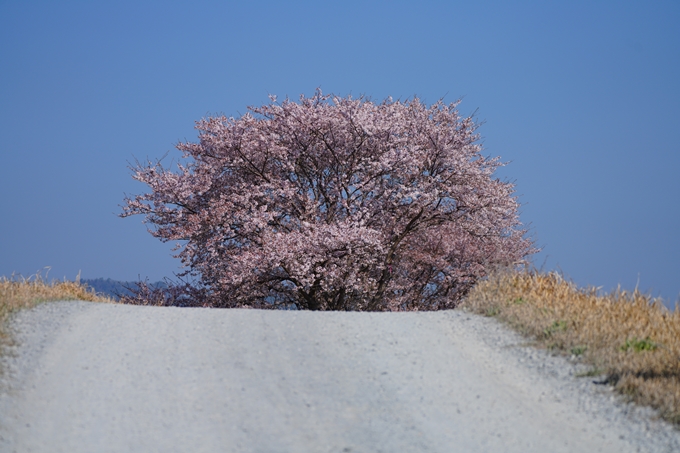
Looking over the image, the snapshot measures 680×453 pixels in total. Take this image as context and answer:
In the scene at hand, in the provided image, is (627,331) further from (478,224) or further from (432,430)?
(478,224)

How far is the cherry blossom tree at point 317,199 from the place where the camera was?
17938 mm

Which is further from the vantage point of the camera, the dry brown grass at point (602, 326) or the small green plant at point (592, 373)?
the small green plant at point (592, 373)

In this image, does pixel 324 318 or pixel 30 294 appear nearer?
pixel 324 318

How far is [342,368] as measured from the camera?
307 inches

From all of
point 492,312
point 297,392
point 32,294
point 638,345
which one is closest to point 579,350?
point 638,345

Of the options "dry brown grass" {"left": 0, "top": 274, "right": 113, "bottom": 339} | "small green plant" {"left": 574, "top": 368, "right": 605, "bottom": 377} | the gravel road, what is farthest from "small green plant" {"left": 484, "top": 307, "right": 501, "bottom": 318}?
"dry brown grass" {"left": 0, "top": 274, "right": 113, "bottom": 339}

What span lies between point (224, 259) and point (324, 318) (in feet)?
28.9

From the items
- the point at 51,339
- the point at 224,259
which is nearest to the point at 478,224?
the point at 224,259

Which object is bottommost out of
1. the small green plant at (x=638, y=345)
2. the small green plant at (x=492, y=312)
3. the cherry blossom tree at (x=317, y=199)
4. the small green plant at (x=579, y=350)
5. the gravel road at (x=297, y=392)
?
the gravel road at (x=297, y=392)

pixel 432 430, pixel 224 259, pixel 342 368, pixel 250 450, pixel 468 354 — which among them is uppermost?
pixel 224 259

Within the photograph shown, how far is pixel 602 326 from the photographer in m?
8.81

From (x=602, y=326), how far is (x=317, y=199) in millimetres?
11192

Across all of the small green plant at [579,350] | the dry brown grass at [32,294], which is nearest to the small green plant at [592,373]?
the small green plant at [579,350]

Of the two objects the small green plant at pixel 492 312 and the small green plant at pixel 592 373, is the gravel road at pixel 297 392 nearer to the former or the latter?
the small green plant at pixel 592 373
